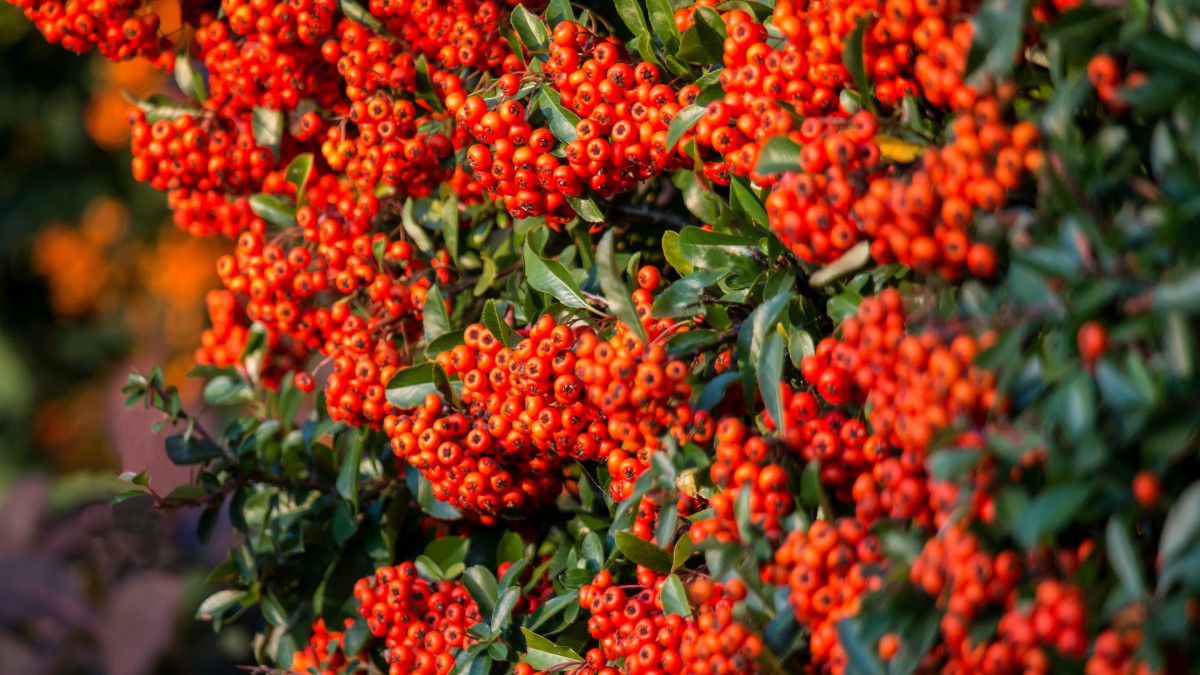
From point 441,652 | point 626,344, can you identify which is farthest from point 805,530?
point 441,652

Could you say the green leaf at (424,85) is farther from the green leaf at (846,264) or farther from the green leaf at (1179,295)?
the green leaf at (1179,295)

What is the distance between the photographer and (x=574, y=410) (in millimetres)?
2125

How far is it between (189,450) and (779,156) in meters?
1.98

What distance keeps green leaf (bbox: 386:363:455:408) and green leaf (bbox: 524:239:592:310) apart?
310mm

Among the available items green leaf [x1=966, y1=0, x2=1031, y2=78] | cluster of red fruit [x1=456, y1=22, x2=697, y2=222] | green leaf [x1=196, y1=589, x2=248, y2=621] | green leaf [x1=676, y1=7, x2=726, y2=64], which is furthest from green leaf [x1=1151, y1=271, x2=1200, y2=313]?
green leaf [x1=196, y1=589, x2=248, y2=621]

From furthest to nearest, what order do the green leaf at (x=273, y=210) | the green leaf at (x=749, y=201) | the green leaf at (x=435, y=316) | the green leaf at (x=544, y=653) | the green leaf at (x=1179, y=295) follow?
the green leaf at (x=273, y=210)
the green leaf at (x=435, y=316)
the green leaf at (x=544, y=653)
the green leaf at (x=749, y=201)
the green leaf at (x=1179, y=295)

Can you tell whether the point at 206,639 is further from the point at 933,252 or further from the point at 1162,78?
the point at 1162,78

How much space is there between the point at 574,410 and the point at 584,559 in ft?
1.59

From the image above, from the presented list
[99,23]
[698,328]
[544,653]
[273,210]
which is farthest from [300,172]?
[544,653]

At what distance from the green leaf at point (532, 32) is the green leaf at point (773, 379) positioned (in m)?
1.00

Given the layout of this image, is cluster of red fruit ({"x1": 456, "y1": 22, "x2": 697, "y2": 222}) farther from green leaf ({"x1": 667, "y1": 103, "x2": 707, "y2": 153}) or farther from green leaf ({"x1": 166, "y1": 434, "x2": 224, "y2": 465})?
green leaf ({"x1": 166, "y1": 434, "x2": 224, "y2": 465})

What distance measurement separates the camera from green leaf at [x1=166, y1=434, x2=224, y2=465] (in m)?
2.96

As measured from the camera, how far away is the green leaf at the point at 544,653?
2.29 m

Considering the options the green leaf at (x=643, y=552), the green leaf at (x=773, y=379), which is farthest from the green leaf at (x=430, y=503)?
the green leaf at (x=773, y=379)
